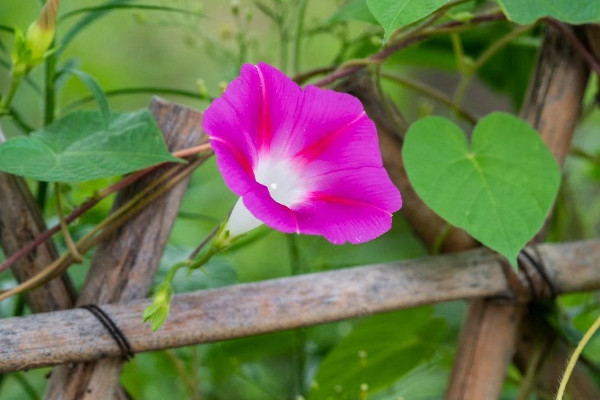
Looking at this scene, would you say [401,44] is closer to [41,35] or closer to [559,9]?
[559,9]

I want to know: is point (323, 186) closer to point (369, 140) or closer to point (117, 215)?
point (369, 140)

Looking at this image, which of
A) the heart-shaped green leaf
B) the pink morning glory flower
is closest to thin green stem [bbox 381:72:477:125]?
the heart-shaped green leaf

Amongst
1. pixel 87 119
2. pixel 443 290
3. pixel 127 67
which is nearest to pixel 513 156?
pixel 443 290

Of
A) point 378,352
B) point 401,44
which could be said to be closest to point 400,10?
point 401,44

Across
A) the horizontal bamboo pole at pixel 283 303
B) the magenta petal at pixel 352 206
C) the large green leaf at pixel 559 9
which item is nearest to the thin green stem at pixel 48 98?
the horizontal bamboo pole at pixel 283 303

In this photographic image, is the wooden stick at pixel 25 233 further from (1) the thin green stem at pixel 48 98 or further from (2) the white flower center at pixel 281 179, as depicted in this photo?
(2) the white flower center at pixel 281 179

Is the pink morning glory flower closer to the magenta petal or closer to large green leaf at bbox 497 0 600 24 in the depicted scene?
the magenta petal
